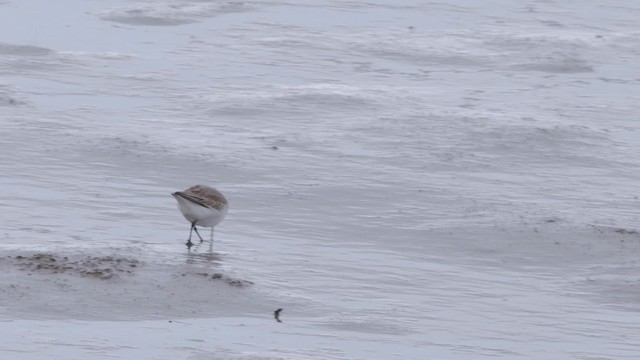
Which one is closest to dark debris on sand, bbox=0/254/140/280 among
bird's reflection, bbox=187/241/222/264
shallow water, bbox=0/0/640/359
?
shallow water, bbox=0/0/640/359

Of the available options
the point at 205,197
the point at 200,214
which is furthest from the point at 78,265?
the point at 205,197

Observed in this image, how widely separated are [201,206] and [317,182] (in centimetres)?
257

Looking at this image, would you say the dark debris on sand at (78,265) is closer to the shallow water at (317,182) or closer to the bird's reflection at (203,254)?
the shallow water at (317,182)

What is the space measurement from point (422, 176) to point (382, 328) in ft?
15.1

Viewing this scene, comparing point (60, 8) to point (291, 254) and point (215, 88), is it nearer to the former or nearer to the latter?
point (215, 88)

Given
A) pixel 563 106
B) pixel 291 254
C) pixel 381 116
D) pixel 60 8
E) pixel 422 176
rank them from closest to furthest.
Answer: pixel 291 254, pixel 422 176, pixel 381 116, pixel 563 106, pixel 60 8

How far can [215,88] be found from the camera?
1806 centimetres

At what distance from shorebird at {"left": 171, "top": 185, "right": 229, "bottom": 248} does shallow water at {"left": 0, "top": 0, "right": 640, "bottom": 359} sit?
20 cm

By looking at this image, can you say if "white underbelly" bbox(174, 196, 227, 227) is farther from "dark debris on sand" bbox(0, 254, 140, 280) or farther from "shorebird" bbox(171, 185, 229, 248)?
"dark debris on sand" bbox(0, 254, 140, 280)

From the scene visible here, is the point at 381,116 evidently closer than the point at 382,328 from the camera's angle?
No

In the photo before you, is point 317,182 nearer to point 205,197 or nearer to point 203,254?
point 205,197

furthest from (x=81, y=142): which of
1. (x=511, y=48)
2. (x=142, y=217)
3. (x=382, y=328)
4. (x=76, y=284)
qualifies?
(x=511, y=48)

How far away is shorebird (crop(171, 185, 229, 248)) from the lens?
11773 mm

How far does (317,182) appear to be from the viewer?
14.2 meters
